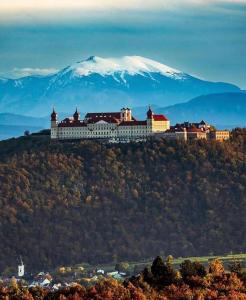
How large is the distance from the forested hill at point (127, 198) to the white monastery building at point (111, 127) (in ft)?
4.32

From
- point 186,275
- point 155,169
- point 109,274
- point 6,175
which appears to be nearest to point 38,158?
point 6,175

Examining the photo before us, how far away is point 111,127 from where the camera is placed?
400 ft

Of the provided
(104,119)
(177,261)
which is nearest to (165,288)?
(177,261)

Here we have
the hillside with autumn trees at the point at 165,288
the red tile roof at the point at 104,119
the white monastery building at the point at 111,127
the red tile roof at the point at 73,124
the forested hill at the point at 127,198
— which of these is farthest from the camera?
the red tile roof at the point at 73,124

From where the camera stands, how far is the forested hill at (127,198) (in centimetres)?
11269

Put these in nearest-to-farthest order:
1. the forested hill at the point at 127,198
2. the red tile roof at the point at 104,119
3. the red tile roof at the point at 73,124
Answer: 1. the forested hill at the point at 127,198
2. the red tile roof at the point at 104,119
3. the red tile roof at the point at 73,124

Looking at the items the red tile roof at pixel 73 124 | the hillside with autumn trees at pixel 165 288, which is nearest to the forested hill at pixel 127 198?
the red tile roof at pixel 73 124

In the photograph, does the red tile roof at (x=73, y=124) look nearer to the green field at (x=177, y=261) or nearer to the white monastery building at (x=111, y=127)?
the white monastery building at (x=111, y=127)

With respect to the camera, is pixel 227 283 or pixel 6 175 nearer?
pixel 227 283

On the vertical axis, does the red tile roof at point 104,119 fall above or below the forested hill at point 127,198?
above

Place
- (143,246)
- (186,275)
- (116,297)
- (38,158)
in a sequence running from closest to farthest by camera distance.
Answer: (116,297) → (186,275) → (143,246) → (38,158)

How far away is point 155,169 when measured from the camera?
12025 cm

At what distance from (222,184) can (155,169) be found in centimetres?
621

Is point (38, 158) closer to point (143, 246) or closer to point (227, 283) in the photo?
point (143, 246)
